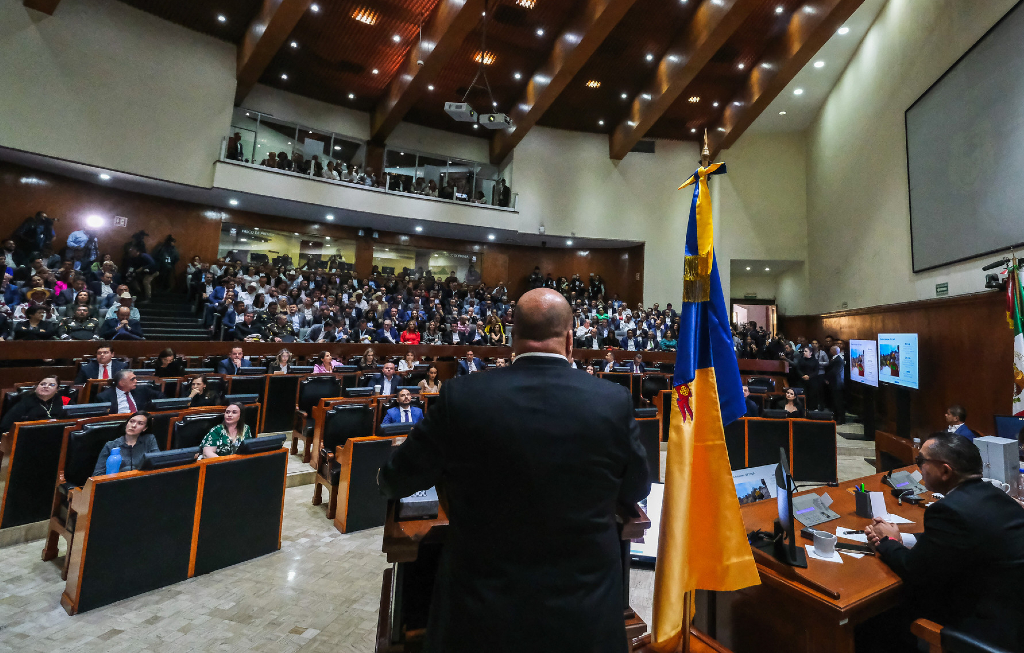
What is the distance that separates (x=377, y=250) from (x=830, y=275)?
12.6 meters

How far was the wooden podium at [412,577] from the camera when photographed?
1404mm

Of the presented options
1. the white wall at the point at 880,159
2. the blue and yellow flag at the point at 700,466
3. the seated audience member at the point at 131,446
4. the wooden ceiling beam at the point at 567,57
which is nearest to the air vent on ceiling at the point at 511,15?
the wooden ceiling beam at the point at 567,57

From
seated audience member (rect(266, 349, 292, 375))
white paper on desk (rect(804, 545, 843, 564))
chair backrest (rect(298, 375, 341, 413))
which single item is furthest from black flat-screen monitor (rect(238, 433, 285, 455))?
white paper on desk (rect(804, 545, 843, 564))

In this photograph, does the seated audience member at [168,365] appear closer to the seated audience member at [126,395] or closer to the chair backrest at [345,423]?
the seated audience member at [126,395]

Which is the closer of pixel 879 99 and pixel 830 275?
pixel 879 99

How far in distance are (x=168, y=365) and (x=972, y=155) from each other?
11.4m

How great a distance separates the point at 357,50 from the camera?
10.9 metres

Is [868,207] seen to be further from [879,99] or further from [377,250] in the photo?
[377,250]

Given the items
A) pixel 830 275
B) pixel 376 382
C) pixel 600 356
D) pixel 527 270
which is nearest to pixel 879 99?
pixel 830 275

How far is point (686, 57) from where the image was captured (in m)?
10.6

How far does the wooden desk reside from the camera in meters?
1.74

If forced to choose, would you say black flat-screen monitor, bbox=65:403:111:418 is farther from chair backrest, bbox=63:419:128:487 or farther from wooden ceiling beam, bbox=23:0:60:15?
wooden ceiling beam, bbox=23:0:60:15

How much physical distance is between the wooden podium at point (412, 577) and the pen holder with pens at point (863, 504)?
1.83 m

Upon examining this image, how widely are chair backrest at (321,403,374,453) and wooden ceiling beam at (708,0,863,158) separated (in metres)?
11.3
